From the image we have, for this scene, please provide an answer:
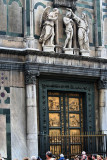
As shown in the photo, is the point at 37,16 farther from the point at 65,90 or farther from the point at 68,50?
the point at 65,90

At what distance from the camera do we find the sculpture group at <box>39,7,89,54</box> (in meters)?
17.7

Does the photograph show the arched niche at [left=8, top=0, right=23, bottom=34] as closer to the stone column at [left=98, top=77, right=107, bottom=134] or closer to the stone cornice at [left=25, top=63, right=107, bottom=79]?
the stone cornice at [left=25, top=63, right=107, bottom=79]

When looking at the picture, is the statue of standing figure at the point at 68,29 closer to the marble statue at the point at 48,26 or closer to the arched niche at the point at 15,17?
the marble statue at the point at 48,26

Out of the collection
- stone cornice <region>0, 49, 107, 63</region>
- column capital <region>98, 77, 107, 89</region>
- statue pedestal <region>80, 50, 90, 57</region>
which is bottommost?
column capital <region>98, 77, 107, 89</region>

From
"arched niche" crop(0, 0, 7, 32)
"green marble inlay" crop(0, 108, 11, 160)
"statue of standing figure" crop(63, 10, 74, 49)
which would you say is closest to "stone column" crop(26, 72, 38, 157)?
"green marble inlay" crop(0, 108, 11, 160)

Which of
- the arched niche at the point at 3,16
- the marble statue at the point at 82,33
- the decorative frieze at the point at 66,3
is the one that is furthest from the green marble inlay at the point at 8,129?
the decorative frieze at the point at 66,3

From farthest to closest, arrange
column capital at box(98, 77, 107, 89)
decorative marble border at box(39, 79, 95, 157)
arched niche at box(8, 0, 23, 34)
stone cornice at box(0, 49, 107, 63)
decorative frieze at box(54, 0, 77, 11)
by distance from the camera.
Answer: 1. column capital at box(98, 77, 107, 89)
2. decorative frieze at box(54, 0, 77, 11)
3. decorative marble border at box(39, 79, 95, 157)
4. arched niche at box(8, 0, 23, 34)
5. stone cornice at box(0, 49, 107, 63)

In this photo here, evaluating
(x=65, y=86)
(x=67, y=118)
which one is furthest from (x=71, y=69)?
(x=67, y=118)

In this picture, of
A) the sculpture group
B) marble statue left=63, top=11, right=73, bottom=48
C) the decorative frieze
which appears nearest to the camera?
the sculpture group

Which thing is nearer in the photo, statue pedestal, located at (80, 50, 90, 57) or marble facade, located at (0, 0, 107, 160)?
marble facade, located at (0, 0, 107, 160)

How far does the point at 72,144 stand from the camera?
17953mm

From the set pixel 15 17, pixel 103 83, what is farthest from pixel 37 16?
pixel 103 83

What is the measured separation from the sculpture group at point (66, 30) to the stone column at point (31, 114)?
4.72ft

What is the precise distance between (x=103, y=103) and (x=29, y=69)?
3.58 meters
